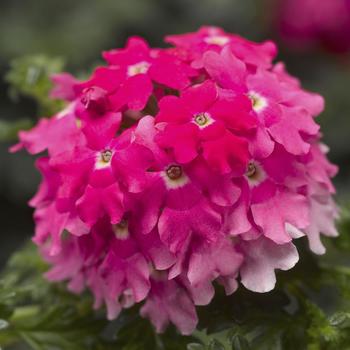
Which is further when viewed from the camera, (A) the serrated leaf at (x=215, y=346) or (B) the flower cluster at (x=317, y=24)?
(B) the flower cluster at (x=317, y=24)

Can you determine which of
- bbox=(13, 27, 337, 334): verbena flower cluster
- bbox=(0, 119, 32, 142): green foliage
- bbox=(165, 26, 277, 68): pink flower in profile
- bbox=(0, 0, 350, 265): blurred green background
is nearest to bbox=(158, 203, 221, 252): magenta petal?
bbox=(13, 27, 337, 334): verbena flower cluster

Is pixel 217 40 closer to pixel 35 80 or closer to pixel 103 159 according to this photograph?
pixel 103 159

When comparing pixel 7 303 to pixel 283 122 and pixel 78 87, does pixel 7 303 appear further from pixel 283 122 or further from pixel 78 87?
pixel 283 122

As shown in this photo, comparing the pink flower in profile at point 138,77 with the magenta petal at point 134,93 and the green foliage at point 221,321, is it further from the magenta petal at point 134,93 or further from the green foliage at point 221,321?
the green foliage at point 221,321

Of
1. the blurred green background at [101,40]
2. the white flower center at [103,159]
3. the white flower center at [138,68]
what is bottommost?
the blurred green background at [101,40]

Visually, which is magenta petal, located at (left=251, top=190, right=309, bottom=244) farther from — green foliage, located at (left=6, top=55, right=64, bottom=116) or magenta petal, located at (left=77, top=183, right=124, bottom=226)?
green foliage, located at (left=6, top=55, right=64, bottom=116)

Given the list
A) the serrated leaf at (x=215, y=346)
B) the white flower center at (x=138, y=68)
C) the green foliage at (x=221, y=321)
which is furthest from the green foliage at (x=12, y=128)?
the serrated leaf at (x=215, y=346)
